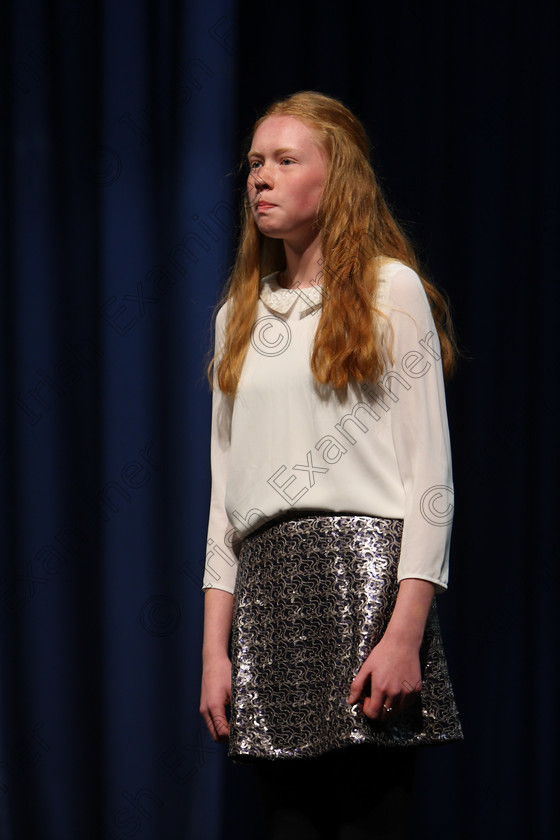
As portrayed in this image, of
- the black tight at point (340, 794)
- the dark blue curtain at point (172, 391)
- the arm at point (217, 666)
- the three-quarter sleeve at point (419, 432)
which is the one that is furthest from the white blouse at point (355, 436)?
the dark blue curtain at point (172, 391)

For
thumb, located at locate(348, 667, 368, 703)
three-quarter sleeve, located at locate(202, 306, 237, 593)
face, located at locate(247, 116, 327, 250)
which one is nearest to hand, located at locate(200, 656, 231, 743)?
three-quarter sleeve, located at locate(202, 306, 237, 593)

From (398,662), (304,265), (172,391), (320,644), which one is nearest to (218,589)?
(320,644)

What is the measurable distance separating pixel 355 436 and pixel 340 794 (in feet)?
1.44

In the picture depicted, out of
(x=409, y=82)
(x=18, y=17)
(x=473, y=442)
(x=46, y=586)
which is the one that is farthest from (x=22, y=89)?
(x=473, y=442)

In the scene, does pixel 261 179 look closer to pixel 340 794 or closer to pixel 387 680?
pixel 387 680

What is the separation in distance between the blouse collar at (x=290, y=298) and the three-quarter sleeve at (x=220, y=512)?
0.31 ft

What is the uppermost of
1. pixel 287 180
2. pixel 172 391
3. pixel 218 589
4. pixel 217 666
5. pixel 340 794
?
pixel 287 180

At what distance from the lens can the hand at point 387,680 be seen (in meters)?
1.14

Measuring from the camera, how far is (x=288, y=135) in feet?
4.44

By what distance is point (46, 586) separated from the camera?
2.05 meters

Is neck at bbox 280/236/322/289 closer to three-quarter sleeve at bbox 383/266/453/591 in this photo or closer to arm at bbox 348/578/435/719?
three-quarter sleeve at bbox 383/266/453/591

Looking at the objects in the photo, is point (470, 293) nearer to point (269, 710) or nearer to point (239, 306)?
point (239, 306)

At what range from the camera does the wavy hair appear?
4.15 ft

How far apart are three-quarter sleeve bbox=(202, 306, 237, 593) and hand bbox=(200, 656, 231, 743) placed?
11 cm
